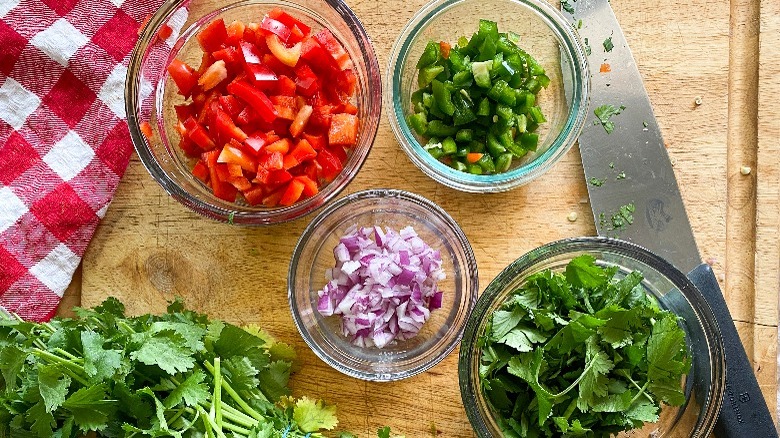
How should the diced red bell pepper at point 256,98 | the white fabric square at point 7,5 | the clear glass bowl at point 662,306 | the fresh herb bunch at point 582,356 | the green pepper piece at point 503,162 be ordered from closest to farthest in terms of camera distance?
the fresh herb bunch at point 582,356 → the clear glass bowl at point 662,306 → the diced red bell pepper at point 256,98 → the green pepper piece at point 503,162 → the white fabric square at point 7,5

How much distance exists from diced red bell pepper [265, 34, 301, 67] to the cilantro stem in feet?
2.56

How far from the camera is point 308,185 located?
7.22 feet

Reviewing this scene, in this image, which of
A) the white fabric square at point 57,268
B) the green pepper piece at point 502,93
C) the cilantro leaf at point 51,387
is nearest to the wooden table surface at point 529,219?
the white fabric square at point 57,268

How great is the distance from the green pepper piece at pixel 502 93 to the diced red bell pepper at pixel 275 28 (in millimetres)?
549

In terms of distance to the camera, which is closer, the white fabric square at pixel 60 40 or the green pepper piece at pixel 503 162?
the green pepper piece at pixel 503 162

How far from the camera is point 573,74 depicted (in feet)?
7.47

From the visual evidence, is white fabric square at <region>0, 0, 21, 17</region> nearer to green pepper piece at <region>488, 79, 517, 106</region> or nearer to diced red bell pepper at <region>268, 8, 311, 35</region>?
diced red bell pepper at <region>268, 8, 311, 35</region>

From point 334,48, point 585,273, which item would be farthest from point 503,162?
point 334,48

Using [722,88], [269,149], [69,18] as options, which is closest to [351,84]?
[269,149]

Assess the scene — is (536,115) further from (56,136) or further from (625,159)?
(56,136)

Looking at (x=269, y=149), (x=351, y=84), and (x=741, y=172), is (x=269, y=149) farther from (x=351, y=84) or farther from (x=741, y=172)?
(x=741, y=172)

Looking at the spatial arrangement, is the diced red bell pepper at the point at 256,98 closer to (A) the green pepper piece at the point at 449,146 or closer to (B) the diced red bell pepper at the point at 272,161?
(B) the diced red bell pepper at the point at 272,161

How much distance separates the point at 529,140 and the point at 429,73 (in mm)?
320

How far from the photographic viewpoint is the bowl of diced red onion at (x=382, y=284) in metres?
2.28
